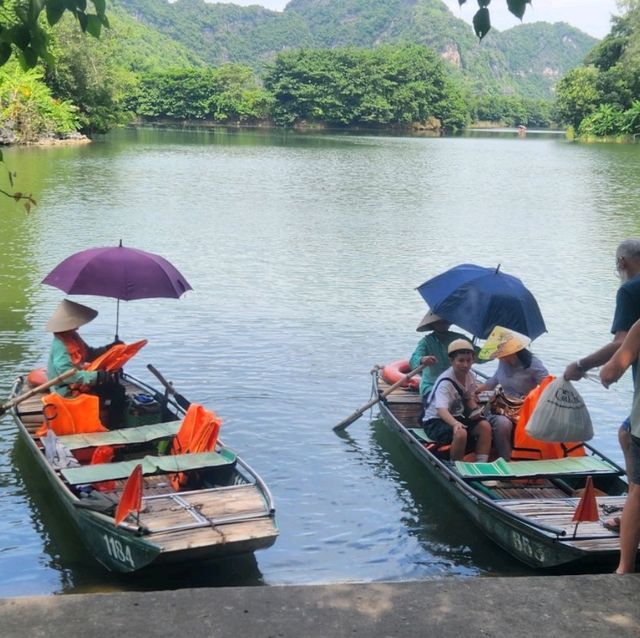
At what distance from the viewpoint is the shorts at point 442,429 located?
7371 mm

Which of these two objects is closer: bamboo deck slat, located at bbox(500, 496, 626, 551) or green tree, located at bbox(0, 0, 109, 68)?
green tree, located at bbox(0, 0, 109, 68)

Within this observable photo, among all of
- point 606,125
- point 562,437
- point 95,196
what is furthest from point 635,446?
point 606,125

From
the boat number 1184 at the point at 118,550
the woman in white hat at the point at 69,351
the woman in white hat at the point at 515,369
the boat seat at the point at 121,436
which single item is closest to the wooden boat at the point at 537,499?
the woman in white hat at the point at 515,369

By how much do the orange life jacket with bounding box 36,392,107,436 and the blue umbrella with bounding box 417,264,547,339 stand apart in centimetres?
315

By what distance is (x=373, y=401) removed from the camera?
29.0 feet

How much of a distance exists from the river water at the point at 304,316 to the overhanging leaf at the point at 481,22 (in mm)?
3970

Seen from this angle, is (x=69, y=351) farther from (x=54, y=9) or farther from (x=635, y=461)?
(x=635, y=461)

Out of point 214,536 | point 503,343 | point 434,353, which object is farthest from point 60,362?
point 503,343

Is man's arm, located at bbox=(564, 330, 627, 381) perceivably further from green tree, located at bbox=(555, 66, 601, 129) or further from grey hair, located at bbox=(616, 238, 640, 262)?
green tree, located at bbox=(555, 66, 601, 129)

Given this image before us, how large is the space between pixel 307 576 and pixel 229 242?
46.2 feet

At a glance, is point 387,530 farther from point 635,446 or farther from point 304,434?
point 635,446

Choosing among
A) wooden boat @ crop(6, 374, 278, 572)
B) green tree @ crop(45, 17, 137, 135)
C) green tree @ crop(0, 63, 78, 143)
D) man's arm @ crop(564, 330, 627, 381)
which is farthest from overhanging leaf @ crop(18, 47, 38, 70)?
green tree @ crop(45, 17, 137, 135)

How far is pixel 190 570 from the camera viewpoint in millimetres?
6043

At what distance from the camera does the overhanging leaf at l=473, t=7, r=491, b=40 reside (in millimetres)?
3549
